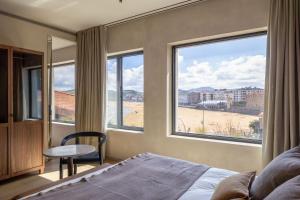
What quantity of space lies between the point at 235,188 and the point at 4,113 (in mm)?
3240

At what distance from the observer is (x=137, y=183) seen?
1665 millimetres

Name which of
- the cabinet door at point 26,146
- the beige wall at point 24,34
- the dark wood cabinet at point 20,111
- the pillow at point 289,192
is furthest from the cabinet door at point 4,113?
the pillow at point 289,192

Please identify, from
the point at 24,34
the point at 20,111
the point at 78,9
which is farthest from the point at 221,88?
the point at 24,34

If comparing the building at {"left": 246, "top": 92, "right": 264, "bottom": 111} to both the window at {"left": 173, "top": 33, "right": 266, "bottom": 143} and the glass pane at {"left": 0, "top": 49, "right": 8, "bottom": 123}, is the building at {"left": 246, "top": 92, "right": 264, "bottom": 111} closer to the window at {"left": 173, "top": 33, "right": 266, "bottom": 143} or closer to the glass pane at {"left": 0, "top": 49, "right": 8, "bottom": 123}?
the window at {"left": 173, "top": 33, "right": 266, "bottom": 143}

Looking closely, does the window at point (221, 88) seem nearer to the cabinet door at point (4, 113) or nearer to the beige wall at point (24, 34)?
the beige wall at point (24, 34)

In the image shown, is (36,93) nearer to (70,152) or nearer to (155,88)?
(70,152)

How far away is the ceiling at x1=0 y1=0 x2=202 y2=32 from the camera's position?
3262 mm

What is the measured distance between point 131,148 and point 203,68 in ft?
6.21

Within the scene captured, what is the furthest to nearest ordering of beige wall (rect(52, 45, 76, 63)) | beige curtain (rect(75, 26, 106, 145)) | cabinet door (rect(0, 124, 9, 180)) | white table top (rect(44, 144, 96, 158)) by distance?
1. beige wall (rect(52, 45, 76, 63))
2. beige curtain (rect(75, 26, 106, 145))
3. cabinet door (rect(0, 124, 9, 180))
4. white table top (rect(44, 144, 96, 158))

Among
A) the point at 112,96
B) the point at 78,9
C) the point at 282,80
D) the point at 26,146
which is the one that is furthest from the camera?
the point at 112,96

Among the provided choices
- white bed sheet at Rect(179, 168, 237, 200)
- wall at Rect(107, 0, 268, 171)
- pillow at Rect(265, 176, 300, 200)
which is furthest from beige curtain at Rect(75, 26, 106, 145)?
pillow at Rect(265, 176, 300, 200)

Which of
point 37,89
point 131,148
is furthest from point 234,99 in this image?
point 37,89

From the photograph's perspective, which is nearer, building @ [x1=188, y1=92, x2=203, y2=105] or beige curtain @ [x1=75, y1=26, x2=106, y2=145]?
building @ [x1=188, y1=92, x2=203, y2=105]

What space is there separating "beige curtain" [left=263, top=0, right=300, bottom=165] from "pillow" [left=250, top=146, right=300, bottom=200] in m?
1.24
